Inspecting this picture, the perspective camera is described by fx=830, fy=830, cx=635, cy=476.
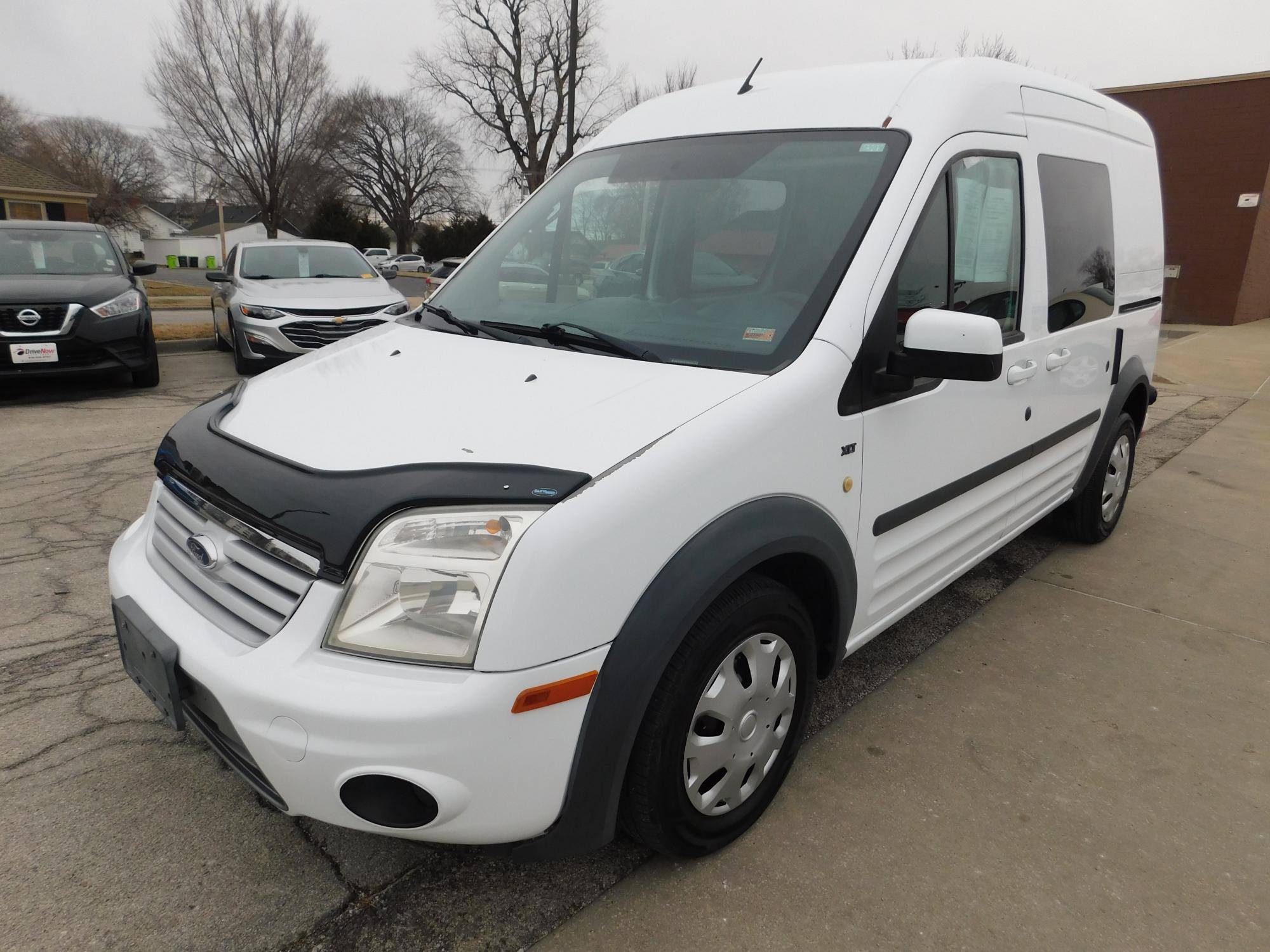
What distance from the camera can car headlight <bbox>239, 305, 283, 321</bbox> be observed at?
8.06 m

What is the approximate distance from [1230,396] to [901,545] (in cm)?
887

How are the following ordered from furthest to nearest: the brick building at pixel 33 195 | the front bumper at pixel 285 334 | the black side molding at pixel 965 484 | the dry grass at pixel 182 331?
the brick building at pixel 33 195 → the dry grass at pixel 182 331 → the front bumper at pixel 285 334 → the black side molding at pixel 965 484

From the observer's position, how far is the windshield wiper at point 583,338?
2.19 metres

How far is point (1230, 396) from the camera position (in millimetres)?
9148

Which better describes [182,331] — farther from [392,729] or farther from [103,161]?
[103,161]

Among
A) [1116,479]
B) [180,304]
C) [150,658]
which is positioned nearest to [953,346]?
[150,658]

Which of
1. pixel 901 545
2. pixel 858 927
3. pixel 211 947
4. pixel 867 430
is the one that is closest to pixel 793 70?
pixel 867 430

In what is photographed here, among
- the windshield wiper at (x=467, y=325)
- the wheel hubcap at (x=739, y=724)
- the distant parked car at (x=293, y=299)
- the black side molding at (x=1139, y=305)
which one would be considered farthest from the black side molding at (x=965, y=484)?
the distant parked car at (x=293, y=299)

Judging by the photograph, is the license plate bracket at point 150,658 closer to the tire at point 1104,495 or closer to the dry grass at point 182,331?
the tire at point 1104,495

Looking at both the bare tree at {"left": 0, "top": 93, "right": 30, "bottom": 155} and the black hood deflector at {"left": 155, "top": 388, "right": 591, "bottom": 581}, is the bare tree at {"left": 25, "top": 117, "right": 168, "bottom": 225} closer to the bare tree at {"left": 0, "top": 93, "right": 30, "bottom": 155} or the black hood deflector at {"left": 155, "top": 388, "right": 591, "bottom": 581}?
the bare tree at {"left": 0, "top": 93, "right": 30, "bottom": 155}

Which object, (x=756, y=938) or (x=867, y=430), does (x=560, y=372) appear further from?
(x=756, y=938)

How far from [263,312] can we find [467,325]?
6.34m

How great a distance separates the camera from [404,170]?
5962 cm

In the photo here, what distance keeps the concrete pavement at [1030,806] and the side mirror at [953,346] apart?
3.98 feet
